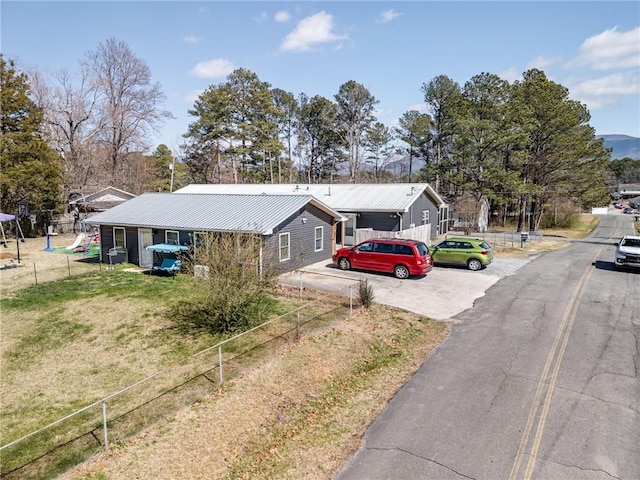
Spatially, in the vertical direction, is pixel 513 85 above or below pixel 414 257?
above

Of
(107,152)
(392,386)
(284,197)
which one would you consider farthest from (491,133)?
(107,152)

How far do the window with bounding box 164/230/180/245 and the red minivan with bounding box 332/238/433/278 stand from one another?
328 inches

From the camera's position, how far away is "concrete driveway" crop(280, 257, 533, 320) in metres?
15.0

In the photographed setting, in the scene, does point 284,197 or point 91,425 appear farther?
point 284,197

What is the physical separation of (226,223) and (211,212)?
8.11ft

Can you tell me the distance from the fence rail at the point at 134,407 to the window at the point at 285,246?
7839 millimetres

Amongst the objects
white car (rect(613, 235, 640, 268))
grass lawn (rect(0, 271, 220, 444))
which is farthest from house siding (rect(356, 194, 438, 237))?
grass lawn (rect(0, 271, 220, 444))

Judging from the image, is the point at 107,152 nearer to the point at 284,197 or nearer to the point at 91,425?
the point at 284,197

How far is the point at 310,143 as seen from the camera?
60.9 m

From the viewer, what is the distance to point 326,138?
192ft

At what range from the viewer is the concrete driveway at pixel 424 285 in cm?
1501

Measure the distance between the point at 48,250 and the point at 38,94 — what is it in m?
19.1

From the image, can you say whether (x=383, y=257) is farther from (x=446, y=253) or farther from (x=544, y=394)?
(x=544, y=394)

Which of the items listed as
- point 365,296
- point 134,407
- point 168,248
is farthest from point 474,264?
point 134,407
